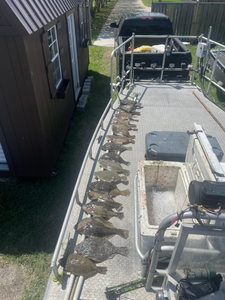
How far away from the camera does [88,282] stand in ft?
8.27

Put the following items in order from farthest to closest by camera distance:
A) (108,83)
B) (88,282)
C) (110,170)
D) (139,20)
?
(108,83) → (139,20) → (110,170) → (88,282)

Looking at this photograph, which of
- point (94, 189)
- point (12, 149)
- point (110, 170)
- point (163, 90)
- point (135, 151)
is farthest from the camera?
point (163, 90)

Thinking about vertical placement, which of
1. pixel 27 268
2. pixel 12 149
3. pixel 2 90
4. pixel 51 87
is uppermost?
pixel 2 90

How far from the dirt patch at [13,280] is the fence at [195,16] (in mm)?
15565

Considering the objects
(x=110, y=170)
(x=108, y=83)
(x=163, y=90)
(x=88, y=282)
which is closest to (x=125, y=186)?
(x=110, y=170)

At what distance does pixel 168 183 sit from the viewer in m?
3.27

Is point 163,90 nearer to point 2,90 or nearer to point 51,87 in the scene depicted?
point 51,87

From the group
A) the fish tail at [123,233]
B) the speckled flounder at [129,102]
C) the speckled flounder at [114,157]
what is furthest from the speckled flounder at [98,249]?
the speckled flounder at [129,102]

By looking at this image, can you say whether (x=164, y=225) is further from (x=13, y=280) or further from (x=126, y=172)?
(x=13, y=280)

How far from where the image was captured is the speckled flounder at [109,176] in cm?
370

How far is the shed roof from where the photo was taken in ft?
10.8

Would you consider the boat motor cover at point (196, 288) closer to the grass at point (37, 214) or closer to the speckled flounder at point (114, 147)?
the grass at point (37, 214)

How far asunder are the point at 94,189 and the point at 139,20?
24.8ft

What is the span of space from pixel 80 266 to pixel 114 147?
2.26 metres
